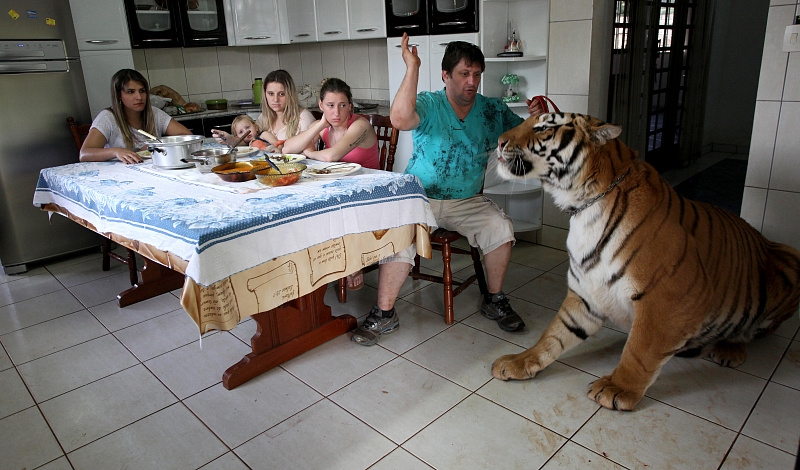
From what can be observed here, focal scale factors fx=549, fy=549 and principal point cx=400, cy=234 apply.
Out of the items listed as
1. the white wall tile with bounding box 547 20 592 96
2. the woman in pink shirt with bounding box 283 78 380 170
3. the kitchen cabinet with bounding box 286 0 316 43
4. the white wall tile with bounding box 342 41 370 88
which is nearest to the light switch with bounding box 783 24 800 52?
the white wall tile with bounding box 547 20 592 96

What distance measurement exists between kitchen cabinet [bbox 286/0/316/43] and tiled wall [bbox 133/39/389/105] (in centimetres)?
37

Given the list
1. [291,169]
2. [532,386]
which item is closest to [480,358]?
[532,386]

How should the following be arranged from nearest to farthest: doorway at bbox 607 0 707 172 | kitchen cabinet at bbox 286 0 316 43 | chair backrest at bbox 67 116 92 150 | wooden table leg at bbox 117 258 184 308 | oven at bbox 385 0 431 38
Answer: wooden table leg at bbox 117 258 184 308 → chair backrest at bbox 67 116 92 150 → oven at bbox 385 0 431 38 → doorway at bbox 607 0 707 172 → kitchen cabinet at bbox 286 0 316 43

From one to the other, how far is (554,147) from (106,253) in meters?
2.79

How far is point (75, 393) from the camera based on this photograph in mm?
2125

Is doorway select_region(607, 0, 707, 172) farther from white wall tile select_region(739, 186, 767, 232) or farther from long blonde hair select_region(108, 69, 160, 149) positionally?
long blonde hair select_region(108, 69, 160, 149)

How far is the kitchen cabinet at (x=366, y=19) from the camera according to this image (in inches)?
158

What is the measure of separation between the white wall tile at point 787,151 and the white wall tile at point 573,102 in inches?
37.1

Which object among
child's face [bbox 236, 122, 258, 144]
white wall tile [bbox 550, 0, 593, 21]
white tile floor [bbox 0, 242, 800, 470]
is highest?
white wall tile [bbox 550, 0, 593, 21]

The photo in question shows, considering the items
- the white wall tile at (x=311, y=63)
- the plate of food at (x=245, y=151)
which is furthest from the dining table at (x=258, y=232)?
the white wall tile at (x=311, y=63)

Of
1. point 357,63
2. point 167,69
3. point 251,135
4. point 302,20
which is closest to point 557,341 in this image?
point 251,135

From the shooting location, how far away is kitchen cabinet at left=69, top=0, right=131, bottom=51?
12.5 feet

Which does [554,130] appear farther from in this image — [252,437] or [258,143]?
[258,143]

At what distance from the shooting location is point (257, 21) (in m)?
4.69
